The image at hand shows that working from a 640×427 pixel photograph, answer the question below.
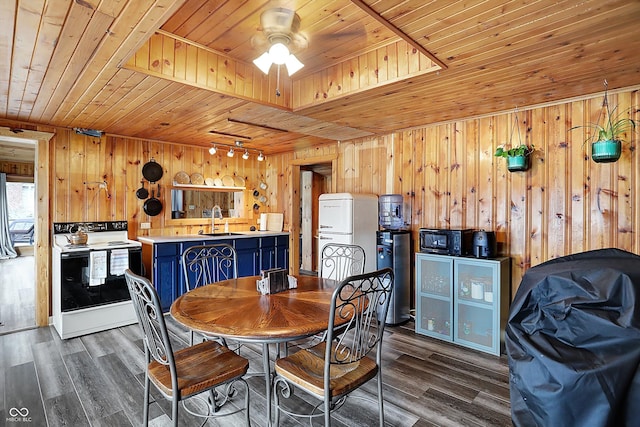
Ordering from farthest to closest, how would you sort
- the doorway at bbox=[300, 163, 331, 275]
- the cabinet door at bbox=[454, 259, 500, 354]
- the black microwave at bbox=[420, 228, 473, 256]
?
the doorway at bbox=[300, 163, 331, 275] < the black microwave at bbox=[420, 228, 473, 256] < the cabinet door at bbox=[454, 259, 500, 354]

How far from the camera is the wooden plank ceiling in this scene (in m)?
1.71

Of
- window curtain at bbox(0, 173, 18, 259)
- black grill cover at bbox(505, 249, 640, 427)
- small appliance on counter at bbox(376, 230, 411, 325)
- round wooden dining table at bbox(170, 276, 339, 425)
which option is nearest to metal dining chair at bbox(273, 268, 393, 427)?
round wooden dining table at bbox(170, 276, 339, 425)

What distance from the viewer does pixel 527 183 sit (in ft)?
10.6

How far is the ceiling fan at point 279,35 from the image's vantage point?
74.7 inches

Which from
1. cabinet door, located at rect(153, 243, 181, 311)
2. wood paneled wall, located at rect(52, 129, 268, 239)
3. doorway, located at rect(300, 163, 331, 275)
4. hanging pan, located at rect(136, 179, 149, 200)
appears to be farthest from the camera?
doorway, located at rect(300, 163, 331, 275)

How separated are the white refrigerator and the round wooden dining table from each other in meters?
1.62

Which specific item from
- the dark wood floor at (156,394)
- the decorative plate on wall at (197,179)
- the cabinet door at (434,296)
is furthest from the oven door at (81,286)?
the cabinet door at (434,296)

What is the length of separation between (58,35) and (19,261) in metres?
8.20

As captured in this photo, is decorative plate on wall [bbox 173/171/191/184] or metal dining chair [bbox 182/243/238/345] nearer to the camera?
metal dining chair [bbox 182/243/238/345]

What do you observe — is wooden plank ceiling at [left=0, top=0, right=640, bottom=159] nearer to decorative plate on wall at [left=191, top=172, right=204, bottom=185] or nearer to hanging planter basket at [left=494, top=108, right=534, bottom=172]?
hanging planter basket at [left=494, top=108, right=534, bottom=172]

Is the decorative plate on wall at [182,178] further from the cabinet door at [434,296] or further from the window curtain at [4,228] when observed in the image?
the window curtain at [4,228]

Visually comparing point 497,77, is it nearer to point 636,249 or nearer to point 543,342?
point 636,249

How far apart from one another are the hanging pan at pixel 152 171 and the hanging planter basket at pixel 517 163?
170 inches

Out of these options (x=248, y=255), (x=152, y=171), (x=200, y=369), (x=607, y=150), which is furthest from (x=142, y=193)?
(x=607, y=150)
